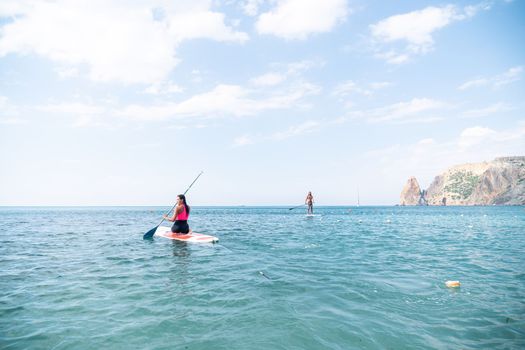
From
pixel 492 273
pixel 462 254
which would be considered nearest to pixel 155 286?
pixel 492 273

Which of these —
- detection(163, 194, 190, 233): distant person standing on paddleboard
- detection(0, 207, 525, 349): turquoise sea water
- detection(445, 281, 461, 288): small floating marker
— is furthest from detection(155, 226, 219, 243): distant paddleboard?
detection(445, 281, 461, 288): small floating marker

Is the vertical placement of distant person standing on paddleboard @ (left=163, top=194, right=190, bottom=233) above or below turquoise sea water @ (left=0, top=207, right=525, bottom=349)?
above

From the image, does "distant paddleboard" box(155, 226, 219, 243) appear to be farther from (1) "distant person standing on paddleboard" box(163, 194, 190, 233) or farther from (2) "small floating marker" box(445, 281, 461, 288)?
(2) "small floating marker" box(445, 281, 461, 288)

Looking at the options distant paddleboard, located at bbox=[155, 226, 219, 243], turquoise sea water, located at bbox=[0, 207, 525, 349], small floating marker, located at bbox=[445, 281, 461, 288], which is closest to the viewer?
turquoise sea water, located at bbox=[0, 207, 525, 349]

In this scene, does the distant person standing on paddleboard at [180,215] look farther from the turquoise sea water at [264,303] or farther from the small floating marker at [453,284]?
the small floating marker at [453,284]

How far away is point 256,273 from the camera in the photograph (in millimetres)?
10969

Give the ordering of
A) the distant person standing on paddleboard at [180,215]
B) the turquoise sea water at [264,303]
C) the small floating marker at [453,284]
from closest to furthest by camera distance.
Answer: the turquoise sea water at [264,303]
the small floating marker at [453,284]
the distant person standing on paddleboard at [180,215]

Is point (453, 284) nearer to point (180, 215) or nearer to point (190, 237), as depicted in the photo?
point (190, 237)

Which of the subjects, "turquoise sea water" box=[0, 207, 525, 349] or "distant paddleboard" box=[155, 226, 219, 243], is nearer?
"turquoise sea water" box=[0, 207, 525, 349]

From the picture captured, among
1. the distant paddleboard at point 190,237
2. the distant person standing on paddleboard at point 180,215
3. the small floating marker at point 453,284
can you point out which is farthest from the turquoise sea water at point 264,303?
the distant person standing on paddleboard at point 180,215

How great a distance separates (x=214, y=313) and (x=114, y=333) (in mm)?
2118

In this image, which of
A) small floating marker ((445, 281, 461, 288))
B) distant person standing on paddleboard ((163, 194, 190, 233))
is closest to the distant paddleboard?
distant person standing on paddleboard ((163, 194, 190, 233))

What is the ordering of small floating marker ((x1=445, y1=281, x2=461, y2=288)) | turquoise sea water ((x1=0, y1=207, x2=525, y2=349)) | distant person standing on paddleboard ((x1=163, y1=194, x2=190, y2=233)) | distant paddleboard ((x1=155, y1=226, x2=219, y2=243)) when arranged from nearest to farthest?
1. turquoise sea water ((x1=0, y1=207, x2=525, y2=349))
2. small floating marker ((x1=445, y1=281, x2=461, y2=288))
3. distant paddleboard ((x1=155, y1=226, x2=219, y2=243))
4. distant person standing on paddleboard ((x1=163, y1=194, x2=190, y2=233))

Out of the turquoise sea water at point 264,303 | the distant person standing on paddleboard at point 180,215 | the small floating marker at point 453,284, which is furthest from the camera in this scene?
the distant person standing on paddleboard at point 180,215
